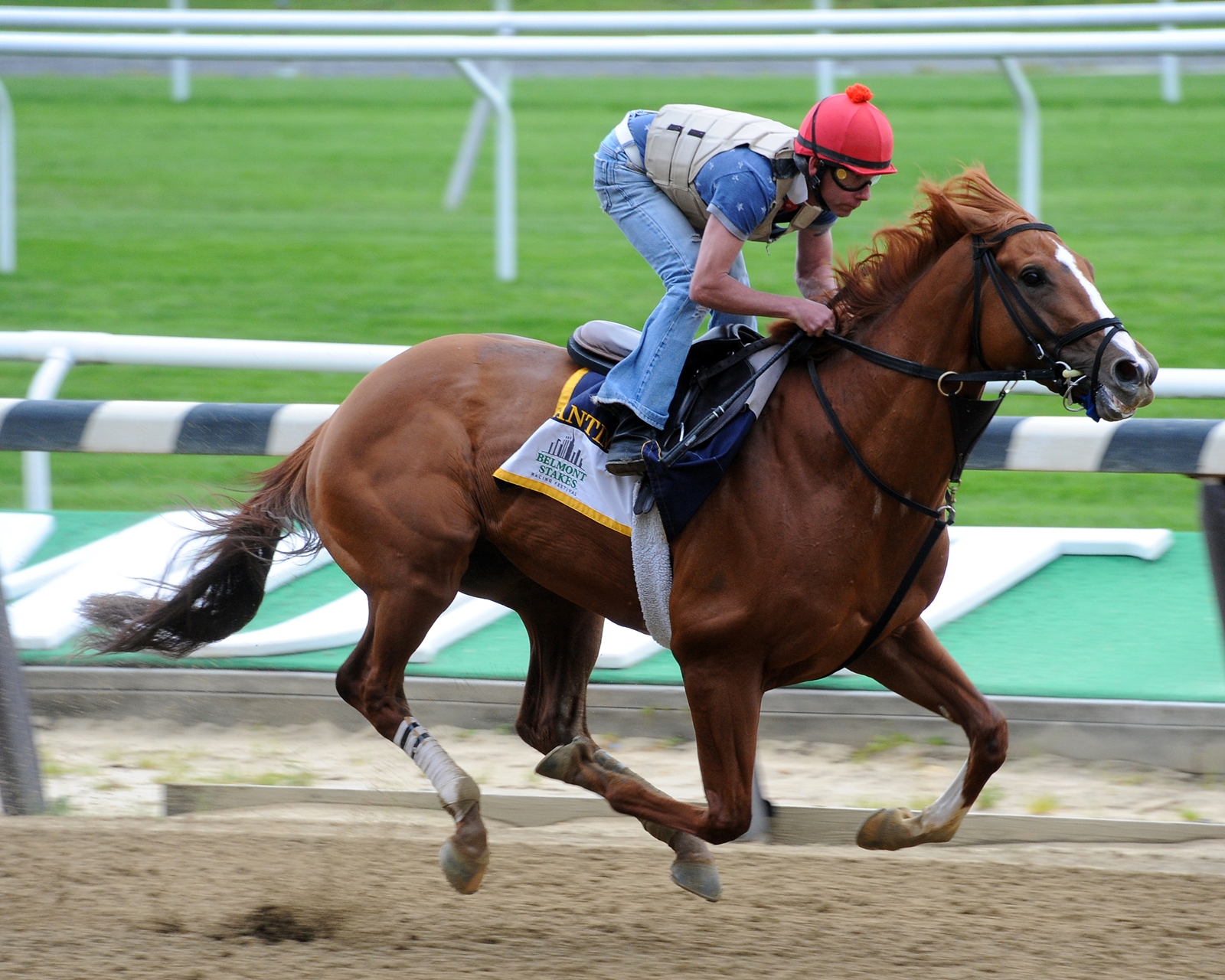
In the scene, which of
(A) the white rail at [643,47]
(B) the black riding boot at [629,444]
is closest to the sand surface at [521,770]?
(B) the black riding boot at [629,444]

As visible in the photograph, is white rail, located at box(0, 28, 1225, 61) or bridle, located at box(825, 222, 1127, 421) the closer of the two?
bridle, located at box(825, 222, 1127, 421)

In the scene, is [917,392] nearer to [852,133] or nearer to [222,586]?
[852,133]

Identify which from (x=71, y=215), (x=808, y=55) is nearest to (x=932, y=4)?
(x=71, y=215)

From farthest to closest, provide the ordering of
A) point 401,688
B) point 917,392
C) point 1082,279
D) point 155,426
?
1. point 155,426
2. point 401,688
3. point 917,392
4. point 1082,279

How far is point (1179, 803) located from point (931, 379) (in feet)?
5.19

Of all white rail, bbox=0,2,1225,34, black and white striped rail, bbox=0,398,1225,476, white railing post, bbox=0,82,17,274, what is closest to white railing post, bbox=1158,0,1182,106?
white rail, bbox=0,2,1225,34

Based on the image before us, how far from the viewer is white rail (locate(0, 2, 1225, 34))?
6.21 meters

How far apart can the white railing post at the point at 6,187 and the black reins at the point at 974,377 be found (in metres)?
5.46

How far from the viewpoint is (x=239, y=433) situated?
4438 millimetres

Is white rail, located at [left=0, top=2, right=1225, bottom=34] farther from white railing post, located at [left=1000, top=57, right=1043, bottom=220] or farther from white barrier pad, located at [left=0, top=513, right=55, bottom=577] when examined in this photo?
white barrier pad, located at [left=0, top=513, right=55, bottom=577]

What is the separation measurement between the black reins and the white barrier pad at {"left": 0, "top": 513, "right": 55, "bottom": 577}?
11.0 ft

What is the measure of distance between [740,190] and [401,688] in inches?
60.3

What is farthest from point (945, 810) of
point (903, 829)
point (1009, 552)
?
point (1009, 552)

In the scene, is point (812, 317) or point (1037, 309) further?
point (812, 317)
